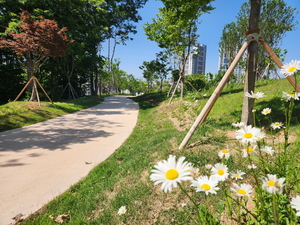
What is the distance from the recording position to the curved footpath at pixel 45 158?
2723mm

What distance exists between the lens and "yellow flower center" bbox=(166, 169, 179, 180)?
0.92 meters

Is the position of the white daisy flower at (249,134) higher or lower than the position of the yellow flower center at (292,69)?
lower

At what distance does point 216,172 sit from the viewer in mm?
1193

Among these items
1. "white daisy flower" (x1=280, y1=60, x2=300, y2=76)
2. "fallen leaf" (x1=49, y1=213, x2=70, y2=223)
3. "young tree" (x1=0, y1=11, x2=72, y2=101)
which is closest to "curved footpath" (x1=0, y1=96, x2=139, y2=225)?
"fallen leaf" (x1=49, y1=213, x2=70, y2=223)

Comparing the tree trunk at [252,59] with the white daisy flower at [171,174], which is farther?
the tree trunk at [252,59]

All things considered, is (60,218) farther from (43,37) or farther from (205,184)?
(43,37)

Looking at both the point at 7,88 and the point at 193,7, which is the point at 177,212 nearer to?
the point at 193,7

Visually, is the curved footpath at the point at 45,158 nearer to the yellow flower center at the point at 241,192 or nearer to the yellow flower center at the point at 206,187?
the yellow flower center at the point at 206,187

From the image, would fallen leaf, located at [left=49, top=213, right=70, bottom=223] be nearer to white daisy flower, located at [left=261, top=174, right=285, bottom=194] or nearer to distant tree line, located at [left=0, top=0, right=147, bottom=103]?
white daisy flower, located at [left=261, top=174, right=285, bottom=194]

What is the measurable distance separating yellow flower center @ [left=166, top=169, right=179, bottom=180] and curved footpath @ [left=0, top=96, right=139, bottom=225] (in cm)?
262

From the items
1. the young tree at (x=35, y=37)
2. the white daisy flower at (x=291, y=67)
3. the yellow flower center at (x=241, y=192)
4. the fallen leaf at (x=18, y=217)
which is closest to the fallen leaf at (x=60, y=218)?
the fallen leaf at (x=18, y=217)

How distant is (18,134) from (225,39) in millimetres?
24026

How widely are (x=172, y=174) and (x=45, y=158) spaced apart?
4.21 m

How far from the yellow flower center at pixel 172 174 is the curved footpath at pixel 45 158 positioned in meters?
2.62
